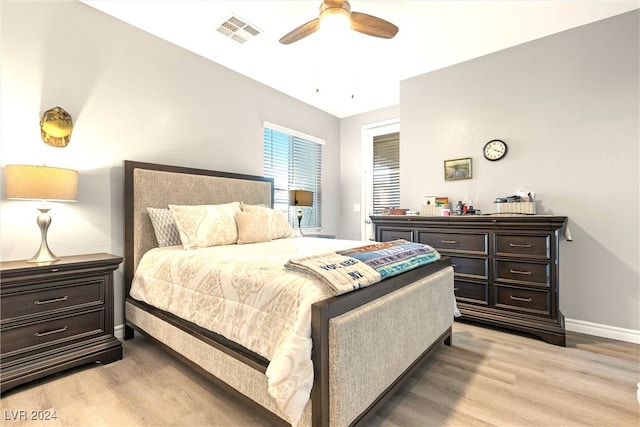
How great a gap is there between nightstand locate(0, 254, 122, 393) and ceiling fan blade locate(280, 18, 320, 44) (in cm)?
214

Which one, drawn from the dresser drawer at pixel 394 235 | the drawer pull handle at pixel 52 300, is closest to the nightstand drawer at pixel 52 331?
the drawer pull handle at pixel 52 300

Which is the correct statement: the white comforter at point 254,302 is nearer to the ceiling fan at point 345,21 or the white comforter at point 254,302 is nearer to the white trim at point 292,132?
the ceiling fan at point 345,21

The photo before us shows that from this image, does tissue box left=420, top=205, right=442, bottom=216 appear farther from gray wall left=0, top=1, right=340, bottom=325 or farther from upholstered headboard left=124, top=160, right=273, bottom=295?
gray wall left=0, top=1, right=340, bottom=325

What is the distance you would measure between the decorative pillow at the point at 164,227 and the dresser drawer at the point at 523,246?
2.96 metres

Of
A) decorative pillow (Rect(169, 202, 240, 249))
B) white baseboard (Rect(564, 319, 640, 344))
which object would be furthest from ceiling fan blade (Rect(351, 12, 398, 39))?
white baseboard (Rect(564, 319, 640, 344))

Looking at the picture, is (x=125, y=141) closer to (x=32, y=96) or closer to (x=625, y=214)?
(x=32, y=96)

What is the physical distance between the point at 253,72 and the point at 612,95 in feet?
11.7

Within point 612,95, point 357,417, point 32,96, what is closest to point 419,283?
point 357,417

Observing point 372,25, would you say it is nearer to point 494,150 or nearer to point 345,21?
point 345,21

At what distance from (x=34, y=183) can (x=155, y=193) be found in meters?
0.87

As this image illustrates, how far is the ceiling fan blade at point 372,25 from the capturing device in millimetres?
2072

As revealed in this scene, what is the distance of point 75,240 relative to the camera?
2359 millimetres

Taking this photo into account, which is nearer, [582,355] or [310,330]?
[310,330]

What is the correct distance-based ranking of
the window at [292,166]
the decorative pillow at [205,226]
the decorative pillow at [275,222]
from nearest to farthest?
the decorative pillow at [205,226] < the decorative pillow at [275,222] < the window at [292,166]
